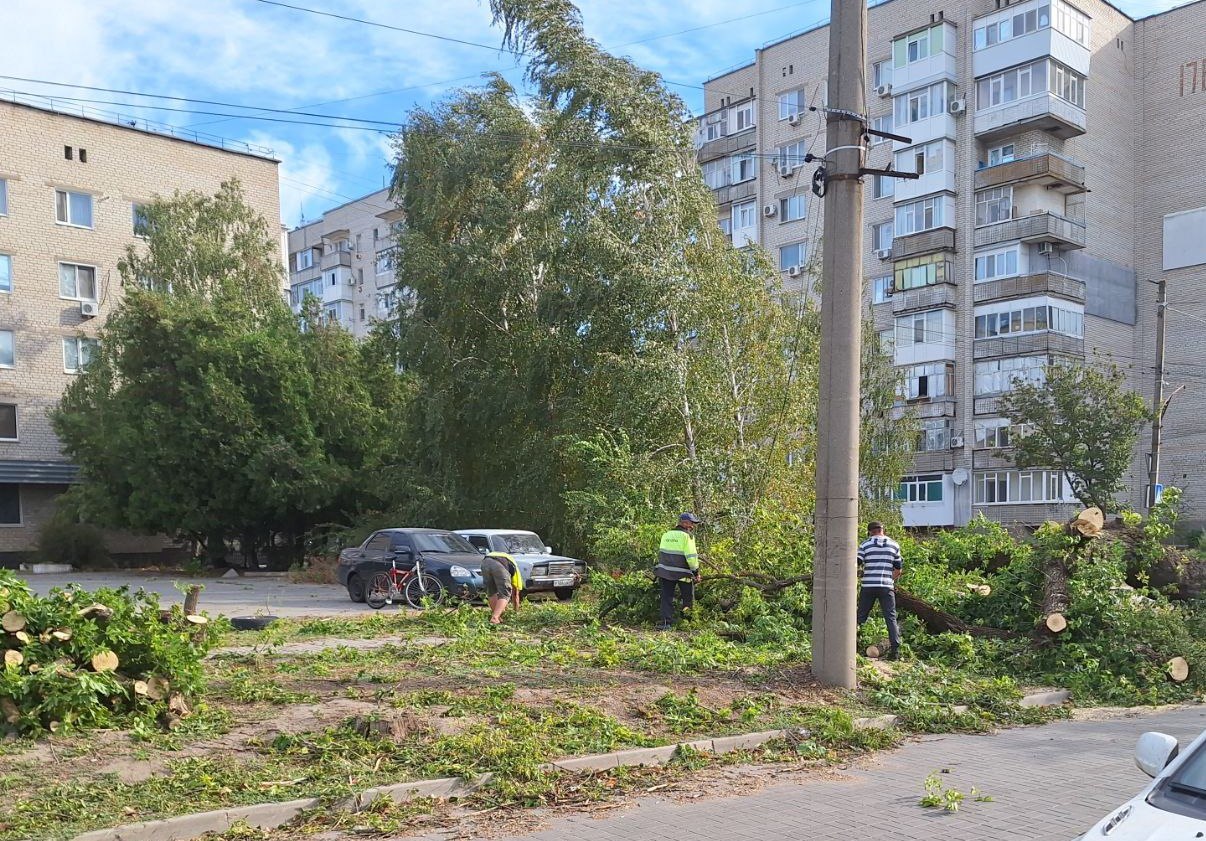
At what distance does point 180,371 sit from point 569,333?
16.6m

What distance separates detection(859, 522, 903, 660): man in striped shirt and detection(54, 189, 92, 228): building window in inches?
1574

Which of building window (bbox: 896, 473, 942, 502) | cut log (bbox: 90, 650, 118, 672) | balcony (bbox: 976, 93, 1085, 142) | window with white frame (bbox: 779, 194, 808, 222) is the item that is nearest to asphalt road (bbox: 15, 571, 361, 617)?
cut log (bbox: 90, 650, 118, 672)

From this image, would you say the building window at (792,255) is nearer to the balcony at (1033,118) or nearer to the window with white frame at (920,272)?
the window with white frame at (920,272)

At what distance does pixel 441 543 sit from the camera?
21469 mm

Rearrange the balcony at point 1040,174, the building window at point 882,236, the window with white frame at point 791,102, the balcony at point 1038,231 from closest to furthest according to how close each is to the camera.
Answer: the balcony at point 1040,174 → the balcony at point 1038,231 → the building window at point 882,236 → the window with white frame at point 791,102

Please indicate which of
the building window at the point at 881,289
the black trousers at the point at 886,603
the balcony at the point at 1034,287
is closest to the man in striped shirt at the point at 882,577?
the black trousers at the point at 886,603

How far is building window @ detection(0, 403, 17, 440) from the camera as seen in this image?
134 feet

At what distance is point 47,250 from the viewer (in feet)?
→ 137

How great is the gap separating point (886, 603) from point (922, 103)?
37.0m

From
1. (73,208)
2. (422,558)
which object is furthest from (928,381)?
(73,208)

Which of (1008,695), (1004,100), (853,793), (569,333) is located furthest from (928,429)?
(853,793)

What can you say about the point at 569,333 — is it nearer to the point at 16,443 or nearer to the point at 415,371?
the point at 415,371

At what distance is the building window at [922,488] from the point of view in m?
44.4

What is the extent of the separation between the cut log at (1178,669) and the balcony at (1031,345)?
103 feet
